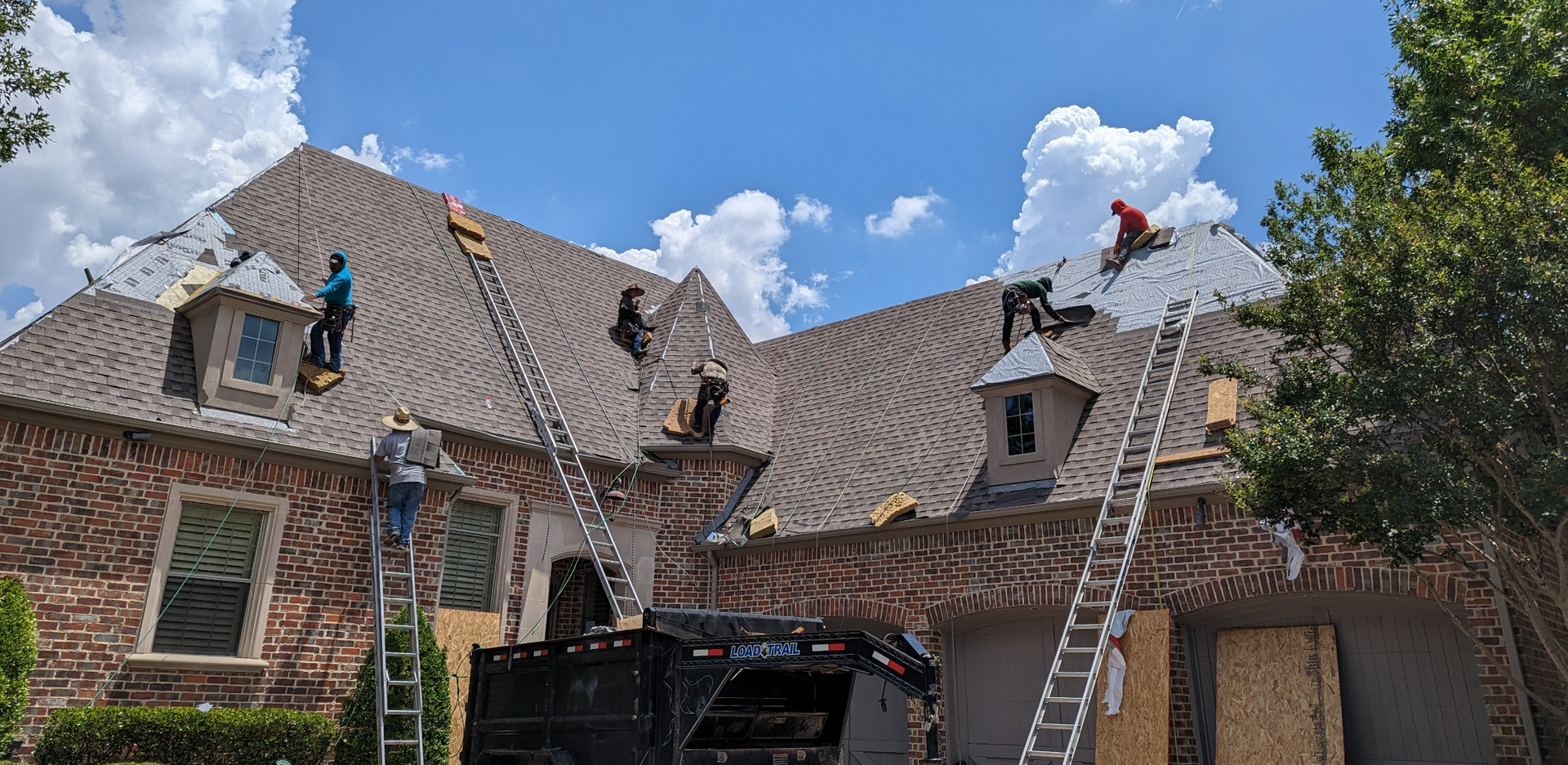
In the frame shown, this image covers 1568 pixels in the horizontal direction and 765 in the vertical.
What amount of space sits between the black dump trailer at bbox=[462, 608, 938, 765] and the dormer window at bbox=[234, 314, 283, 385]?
5294 millimetres

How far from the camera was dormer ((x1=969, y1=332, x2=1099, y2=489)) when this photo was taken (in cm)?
1352

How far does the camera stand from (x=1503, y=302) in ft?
25.2

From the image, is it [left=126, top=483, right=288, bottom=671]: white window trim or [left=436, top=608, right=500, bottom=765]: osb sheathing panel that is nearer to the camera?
[left=126, top=483, right=288, bottom=671]: white window trim

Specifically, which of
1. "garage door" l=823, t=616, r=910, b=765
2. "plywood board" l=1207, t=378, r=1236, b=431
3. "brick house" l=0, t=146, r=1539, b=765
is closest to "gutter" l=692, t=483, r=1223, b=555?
"brick house" l=0, t=146, r=1539, b=765

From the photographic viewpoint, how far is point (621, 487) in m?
15.6

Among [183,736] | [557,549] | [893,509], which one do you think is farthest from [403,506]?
[893,509]

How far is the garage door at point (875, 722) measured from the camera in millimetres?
14289

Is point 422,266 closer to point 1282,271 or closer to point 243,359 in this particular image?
point 243,359

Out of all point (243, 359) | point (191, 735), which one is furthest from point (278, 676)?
point (243, 359)

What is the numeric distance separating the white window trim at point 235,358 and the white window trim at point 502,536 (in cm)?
270

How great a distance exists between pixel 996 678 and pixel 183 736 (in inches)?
372

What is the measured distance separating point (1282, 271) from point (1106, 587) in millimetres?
4060

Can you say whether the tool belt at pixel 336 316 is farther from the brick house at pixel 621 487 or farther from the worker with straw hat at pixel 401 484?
the worker with straw hat at pixel 401 484

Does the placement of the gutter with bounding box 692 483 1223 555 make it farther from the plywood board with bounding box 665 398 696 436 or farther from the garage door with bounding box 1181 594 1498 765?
the plywood board with bounding box 665 398 696 436
